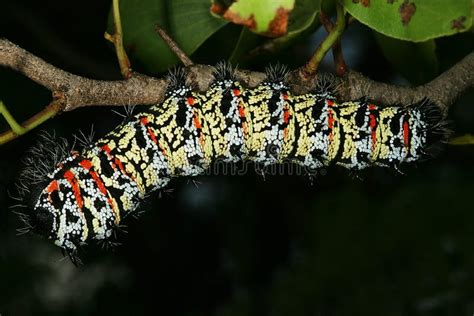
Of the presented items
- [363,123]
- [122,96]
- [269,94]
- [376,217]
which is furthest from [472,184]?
[122,96]

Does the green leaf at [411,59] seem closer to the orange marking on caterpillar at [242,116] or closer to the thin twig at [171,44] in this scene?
the orange marking on caterpillar at [242,116]

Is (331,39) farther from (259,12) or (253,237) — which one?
(253,237)

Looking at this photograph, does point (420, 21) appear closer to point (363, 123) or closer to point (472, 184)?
point (363, 123)

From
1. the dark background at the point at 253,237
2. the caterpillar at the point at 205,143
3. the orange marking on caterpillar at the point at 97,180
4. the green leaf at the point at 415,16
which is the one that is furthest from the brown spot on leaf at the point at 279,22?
the dark background at the point at 253,237

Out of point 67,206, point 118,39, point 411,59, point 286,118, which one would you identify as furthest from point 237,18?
point 411,59

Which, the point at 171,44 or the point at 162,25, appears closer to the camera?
the point at 171,44

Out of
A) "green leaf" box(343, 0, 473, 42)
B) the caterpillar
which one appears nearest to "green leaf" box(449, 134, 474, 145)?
the caterpillar
